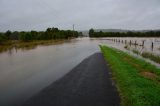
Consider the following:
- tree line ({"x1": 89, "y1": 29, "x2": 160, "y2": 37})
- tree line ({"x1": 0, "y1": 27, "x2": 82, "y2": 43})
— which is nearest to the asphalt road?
tree line ({"x1": 0, "y1": 27, "x2": 82, "y2": 43})

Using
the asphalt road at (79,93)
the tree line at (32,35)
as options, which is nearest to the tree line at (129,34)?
the tree line at (32,35)

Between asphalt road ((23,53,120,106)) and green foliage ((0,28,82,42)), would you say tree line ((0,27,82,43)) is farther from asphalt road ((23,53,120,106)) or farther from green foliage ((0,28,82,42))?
asphalt road ((23,53,120,106))

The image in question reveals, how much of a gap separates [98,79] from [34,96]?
13.2 ft

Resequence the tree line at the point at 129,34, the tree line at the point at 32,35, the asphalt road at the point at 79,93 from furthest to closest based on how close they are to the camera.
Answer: the tree line at the point at 129,34 → the tree line at the point at 32,35 → the asphalt road at the point at 79,93

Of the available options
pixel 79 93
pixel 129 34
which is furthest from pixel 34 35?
pixel 79 93

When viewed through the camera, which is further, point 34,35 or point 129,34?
point 129,34

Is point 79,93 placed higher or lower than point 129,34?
lower

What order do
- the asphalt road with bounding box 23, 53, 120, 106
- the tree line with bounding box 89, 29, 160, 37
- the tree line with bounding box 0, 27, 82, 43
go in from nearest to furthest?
the asphalt road with bounding box 23, 53, 120, 106 < the tree line with bounding box 0, 27, 82, 43 < the tree line with bounding box 89, 29, 160, 37

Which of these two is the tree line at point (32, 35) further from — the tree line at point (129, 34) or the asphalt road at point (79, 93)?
the asphalt road at point (79, 93)

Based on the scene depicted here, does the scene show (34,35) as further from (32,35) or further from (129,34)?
→ (129,34)

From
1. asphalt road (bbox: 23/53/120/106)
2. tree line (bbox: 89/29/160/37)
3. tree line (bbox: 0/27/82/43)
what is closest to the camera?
asphalt road (bbox: 23/53/120/106)

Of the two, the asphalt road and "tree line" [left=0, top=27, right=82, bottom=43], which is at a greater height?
"tree line" [left=0, top=27, right=82, bottom=43]

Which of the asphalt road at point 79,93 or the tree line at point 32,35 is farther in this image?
the tree line at point 32,35

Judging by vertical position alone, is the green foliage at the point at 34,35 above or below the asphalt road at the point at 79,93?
above
